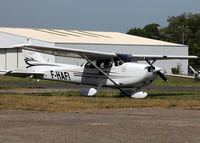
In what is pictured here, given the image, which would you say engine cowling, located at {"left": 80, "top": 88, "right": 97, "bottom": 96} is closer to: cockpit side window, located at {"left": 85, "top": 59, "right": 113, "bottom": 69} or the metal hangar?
cockpit side window, located at {"left": 85, "top": 59, "right": 113, "bottom": 69}

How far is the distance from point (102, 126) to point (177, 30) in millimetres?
107255

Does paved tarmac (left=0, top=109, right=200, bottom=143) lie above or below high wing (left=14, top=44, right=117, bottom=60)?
below

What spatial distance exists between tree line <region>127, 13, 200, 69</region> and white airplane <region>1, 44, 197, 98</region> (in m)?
76.0

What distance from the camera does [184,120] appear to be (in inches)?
555

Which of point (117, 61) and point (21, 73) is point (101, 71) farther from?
point (21, 73)

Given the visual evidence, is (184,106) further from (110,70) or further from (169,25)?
(169,25)

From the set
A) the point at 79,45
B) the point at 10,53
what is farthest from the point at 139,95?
the point at 10,53

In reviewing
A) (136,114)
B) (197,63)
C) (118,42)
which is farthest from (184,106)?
(197,63)

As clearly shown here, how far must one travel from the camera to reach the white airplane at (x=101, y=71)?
76.7 feet

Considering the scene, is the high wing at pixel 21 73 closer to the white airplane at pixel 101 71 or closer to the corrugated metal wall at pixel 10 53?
the white airplane at pixel 101 71

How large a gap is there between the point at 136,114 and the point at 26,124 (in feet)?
13.9

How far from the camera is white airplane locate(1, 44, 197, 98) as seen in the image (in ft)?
76.7

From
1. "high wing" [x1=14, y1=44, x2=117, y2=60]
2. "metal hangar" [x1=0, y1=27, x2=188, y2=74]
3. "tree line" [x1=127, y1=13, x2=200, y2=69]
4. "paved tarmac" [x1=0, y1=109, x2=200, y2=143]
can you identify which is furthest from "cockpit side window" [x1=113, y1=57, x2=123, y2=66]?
"tree line" [x1=127, y1=13, x2=200, y2=69]

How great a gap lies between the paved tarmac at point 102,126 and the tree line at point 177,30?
86.2 metres
